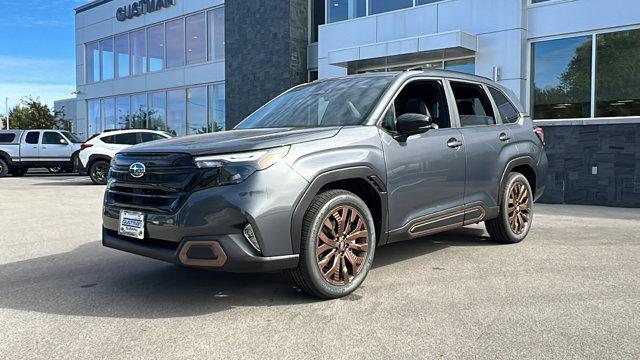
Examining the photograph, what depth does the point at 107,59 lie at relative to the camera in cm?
2706

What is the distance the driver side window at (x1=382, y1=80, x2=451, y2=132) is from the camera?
16.9 ft

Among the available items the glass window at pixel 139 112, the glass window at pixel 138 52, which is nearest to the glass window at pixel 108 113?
the glass window at pixel 139 112

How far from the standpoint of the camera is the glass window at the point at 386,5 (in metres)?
14.7

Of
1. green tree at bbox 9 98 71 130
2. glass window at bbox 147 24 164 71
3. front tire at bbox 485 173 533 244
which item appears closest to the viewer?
front tire at bbox 485 173 533 244

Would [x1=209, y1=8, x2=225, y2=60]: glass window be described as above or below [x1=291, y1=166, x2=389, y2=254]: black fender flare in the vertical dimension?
above

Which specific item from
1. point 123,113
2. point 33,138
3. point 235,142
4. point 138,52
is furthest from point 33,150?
point 235,142

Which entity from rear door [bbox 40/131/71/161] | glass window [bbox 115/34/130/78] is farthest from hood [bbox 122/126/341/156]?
glass window [bbox 115/34/130/78]

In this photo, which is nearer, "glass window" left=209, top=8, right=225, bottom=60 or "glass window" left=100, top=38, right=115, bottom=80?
"glass window" left=209, top=8, right=225, bottom=60

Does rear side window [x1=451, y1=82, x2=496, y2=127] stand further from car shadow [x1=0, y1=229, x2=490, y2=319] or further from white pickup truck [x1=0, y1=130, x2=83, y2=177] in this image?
white pickup truck [x1=0, y1=130, x2=83, y2=177]

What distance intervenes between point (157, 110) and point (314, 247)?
21287 mm

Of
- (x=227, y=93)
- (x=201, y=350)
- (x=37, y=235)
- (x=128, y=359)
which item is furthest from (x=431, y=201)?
(x=227, y=93)

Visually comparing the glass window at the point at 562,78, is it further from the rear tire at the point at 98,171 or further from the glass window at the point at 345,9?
the rear tire at the point at 98,171

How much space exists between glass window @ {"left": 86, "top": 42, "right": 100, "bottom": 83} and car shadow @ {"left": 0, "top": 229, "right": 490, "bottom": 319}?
2414 cm

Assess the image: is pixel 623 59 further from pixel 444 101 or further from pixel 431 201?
pixel 431 201
